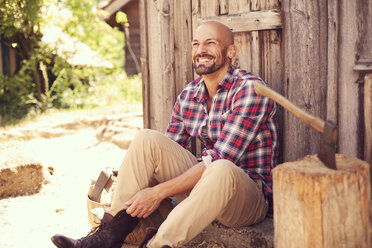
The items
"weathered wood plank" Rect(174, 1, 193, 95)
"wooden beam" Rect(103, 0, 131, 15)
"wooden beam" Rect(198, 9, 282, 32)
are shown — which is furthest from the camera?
"wooden beam" Rect(103, 0, 131, 15)

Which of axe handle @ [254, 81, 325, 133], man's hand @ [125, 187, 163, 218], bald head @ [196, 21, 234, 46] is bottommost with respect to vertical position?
man's hand @ [125, 187, 163, 218]

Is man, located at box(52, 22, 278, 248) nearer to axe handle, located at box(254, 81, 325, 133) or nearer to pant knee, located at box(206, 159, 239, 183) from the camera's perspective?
pant knee, located at box(206, 159, 239, 183)

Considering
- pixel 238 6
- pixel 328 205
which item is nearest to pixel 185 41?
pixel 238 6

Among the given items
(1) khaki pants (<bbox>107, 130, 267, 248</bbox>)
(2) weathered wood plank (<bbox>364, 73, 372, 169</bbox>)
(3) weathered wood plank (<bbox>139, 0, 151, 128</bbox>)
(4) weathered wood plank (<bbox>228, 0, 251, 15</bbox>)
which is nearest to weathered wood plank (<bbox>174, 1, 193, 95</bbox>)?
(3) weathered wood plank (<bbox>139, 0, 151, 128</bbox>)

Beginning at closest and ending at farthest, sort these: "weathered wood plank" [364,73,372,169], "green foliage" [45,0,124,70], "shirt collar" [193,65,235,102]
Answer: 1. "weathered wood plank" [364,73,372,169]
2. "shirt collar" [193,65,235,102]
3. "green foliage" [45,0,124,70]

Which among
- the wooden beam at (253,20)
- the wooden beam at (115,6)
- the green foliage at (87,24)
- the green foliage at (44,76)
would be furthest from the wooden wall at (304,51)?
the wooden beam at (115,6)

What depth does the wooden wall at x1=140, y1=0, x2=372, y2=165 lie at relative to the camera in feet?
10.5

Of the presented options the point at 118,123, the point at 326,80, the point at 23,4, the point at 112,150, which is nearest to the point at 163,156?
the point at 326,80

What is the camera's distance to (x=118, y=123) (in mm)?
8320

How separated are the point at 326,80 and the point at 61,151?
530cm

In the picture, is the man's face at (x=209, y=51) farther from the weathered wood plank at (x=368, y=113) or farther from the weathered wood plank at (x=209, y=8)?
the weathered wood plank at (x=368, y=113)

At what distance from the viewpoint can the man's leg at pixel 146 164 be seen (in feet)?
9.85

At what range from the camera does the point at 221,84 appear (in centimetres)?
332

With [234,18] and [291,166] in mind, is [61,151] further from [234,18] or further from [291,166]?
[291,166]
